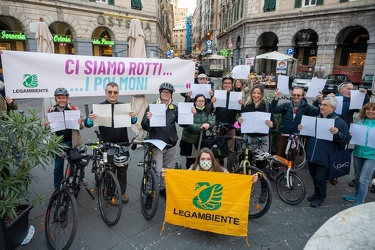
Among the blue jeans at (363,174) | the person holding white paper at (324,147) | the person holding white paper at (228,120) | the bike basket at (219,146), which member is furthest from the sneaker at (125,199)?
the blue jeans at (363,174)

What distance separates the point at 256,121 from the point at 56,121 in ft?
11.3

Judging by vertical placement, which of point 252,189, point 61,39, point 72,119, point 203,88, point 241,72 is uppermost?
point 61,39

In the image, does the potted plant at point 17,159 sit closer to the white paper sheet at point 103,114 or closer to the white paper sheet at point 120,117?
the white paper sheet at point 103,114

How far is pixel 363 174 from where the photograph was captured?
4094 mm

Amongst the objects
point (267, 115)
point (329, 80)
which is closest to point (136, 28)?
point (267, 115)

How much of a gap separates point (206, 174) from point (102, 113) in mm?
1935

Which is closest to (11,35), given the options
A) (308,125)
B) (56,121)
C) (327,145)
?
(56,121)

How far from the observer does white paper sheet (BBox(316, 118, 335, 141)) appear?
12.9 ft

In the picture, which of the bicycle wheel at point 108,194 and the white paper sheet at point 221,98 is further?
the white paper sheet at point 221,98

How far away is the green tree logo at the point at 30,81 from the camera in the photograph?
4953 mm

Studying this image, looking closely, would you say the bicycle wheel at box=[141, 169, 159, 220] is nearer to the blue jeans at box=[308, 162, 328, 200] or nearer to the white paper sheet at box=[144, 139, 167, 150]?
the white paper sheet at box=[144, 139, 167, 150]

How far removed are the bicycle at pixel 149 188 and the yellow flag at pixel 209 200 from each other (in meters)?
0.37

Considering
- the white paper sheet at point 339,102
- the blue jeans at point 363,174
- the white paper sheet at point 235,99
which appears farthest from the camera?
the white paper sheet at point 339,102

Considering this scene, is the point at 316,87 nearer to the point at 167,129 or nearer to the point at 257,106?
the point at 257,106
